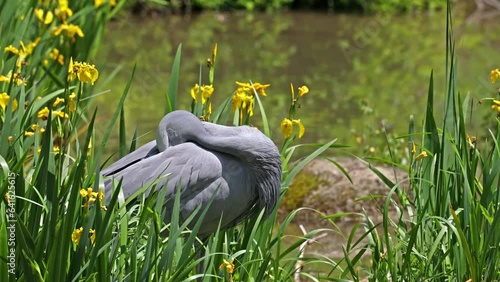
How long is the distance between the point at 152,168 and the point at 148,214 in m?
0.25

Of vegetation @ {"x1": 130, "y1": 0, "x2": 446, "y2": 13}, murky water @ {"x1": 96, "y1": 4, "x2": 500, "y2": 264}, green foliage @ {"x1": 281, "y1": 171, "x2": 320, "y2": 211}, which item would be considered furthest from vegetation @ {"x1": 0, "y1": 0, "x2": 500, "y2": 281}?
vegetation @ {"x1": 130, "y1": 0, "x2": 446, "y2": 13}

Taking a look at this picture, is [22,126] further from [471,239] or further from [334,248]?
[334,248]

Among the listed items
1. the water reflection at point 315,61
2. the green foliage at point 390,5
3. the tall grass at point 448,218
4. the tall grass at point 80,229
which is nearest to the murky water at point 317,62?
the water reflection at point 315,61

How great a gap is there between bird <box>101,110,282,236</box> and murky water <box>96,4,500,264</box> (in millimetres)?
2787

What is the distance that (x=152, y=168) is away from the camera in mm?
2918

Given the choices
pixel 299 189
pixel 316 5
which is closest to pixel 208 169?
pixel 299 189

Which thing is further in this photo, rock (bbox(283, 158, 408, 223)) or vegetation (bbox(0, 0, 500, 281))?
rock (bbox(283, 158, 408, 223))

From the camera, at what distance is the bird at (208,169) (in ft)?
9.55

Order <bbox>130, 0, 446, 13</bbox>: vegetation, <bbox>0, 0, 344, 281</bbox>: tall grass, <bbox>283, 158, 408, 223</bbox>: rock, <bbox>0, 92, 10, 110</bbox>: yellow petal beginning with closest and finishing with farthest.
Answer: <bbox>0, 0, 344, 281</bbox>: tall grass, <bbox>0, 92, 10, 110</bbox>: yellow petal, <bbox>283, 158, 408, 223</bbox>: rock, <bbox>130, 0, 446, 13</bbox>: vegetation

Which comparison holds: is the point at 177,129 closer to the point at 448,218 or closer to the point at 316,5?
the point at 448,218

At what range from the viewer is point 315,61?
9625 mm

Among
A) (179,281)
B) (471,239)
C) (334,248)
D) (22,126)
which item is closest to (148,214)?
(179,281)

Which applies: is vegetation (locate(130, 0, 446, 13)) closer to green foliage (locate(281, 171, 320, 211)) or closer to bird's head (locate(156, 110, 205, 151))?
green foliage (locate(281, 171, 320, 211))

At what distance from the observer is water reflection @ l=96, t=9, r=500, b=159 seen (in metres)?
7.44
